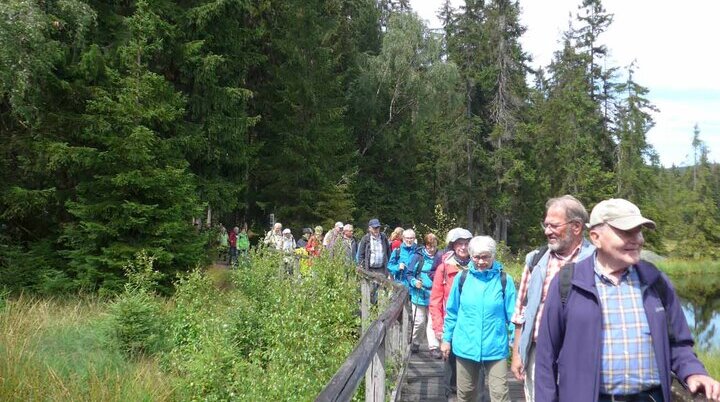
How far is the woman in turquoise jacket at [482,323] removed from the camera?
4.86 m

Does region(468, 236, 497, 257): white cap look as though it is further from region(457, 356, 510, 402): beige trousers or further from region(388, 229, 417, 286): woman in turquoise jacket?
region(388, 229, 417, 286): woman in turquoise jacket

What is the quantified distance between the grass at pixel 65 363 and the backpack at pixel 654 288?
571cm

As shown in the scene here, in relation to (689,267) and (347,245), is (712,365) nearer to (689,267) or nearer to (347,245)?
(347,245)

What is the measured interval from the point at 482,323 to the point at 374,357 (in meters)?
0.93

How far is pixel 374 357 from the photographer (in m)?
4.53

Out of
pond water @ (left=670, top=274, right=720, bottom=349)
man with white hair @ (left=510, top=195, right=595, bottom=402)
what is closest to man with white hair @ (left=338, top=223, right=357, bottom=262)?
man with white hair @ (left=510, top=195, right=595, bottom=402)

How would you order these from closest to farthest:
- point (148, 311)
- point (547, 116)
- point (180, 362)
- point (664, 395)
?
point (664, 395) < point (180, 362) < point (148, 311) < point (547, 116)

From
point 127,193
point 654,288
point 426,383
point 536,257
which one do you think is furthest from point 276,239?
point 654,288

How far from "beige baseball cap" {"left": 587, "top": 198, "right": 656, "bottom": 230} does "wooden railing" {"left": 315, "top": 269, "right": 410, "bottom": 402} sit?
132 centimetres

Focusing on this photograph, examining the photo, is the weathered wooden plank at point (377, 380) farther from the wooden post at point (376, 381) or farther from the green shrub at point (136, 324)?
the green shrub at point (136, 324)

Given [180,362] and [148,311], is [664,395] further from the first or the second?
[148,311]

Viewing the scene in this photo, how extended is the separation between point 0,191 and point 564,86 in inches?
1757

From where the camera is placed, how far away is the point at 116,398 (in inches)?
274

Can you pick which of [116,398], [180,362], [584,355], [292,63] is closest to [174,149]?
[180,362]
